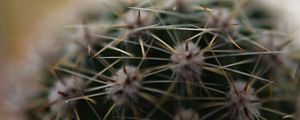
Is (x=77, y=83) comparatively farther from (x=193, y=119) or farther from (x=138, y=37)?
(x=193, y=119)

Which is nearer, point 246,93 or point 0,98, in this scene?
point 246,93

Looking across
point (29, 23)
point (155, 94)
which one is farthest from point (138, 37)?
point (29, 23)

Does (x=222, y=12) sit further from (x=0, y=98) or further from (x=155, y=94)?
(x=0, y=98)

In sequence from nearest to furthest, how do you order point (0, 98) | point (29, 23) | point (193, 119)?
point (193, 119) < point (0, 98) < point (29, 23)

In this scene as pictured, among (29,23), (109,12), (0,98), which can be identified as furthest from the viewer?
(29,23)

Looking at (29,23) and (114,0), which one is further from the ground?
(29,23)

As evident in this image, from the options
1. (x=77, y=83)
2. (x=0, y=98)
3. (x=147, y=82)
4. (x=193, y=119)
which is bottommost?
(x=193, y=119)

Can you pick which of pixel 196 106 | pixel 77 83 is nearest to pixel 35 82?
pixel 77 83
